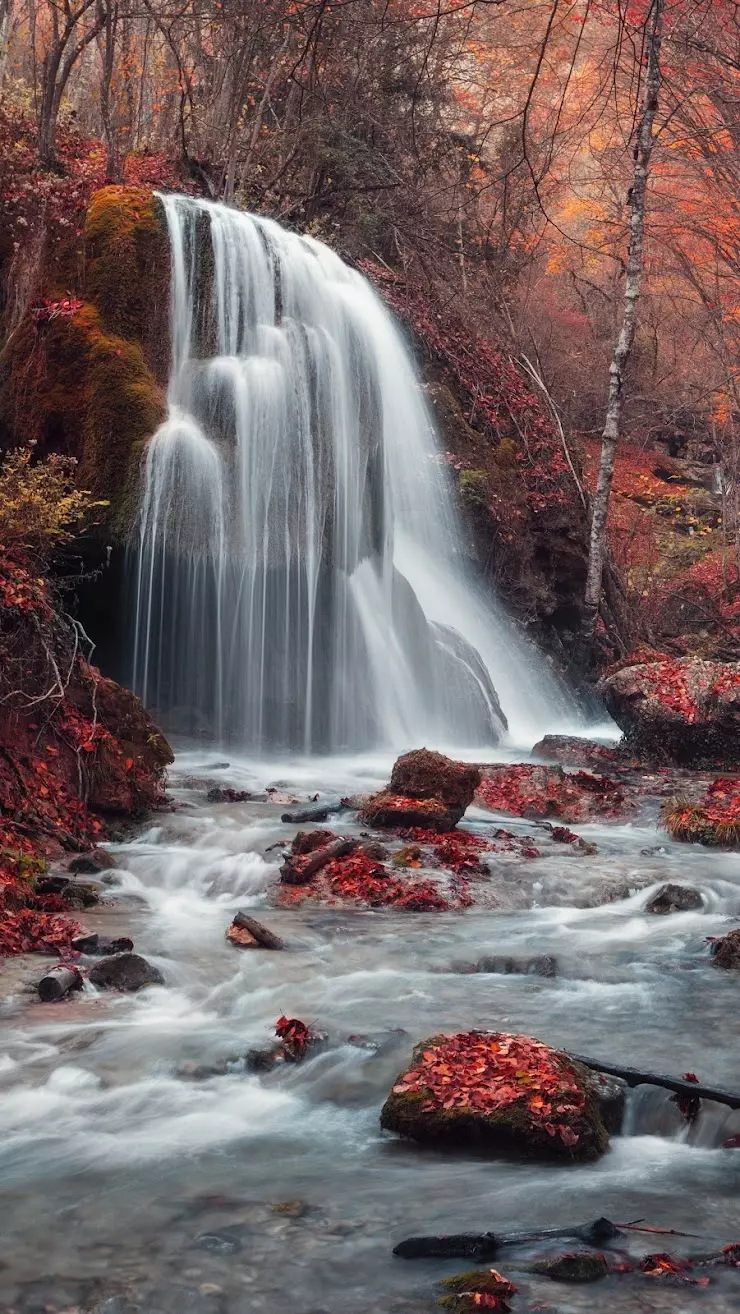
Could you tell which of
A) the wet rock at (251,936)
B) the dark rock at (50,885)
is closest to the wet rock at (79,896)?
the dark rock at (50,885)

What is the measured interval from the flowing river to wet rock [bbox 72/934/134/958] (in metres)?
0.22

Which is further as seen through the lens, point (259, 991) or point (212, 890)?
point (212, 890)

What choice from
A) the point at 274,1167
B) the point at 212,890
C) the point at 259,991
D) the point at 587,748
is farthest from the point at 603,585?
the point at 274,1167

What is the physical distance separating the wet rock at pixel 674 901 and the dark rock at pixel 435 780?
2.12 m

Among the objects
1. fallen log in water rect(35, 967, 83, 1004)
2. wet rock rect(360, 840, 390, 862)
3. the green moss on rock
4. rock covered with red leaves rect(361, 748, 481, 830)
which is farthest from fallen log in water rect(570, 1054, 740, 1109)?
the green moss on rock

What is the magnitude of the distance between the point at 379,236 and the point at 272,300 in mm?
7469

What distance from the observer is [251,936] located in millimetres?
6355

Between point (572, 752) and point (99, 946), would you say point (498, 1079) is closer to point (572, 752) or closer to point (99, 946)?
point (99, 946)

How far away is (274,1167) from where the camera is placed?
3938 mm

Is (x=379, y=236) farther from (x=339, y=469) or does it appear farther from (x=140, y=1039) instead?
(x=140, y=1039)

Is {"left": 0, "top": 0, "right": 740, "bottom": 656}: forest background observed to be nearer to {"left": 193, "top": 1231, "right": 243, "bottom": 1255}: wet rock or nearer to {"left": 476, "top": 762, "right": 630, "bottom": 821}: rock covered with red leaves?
{"left": 476, "top": 762, "right": 630, "bottom": 821}: rock covered with red leaves

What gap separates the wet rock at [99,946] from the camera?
6.04m

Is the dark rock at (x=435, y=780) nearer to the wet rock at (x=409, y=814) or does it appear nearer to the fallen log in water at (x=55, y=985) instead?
the wet rock at (x=409, y=814)

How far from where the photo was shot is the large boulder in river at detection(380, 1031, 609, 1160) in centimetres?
396
